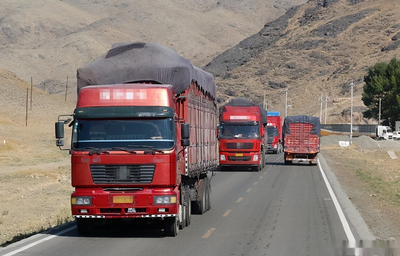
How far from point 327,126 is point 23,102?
51.6 meters

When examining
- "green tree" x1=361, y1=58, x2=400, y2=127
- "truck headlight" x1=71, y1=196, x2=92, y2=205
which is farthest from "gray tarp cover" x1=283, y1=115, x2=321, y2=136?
"green tree" x1=361, y1=58, x2=400, y2=127

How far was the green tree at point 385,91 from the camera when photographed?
109m

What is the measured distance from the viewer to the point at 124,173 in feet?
44.0

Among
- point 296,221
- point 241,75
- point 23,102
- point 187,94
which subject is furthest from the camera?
point 241,75

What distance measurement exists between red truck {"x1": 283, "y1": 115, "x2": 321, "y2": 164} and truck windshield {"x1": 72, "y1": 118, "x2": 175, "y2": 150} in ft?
104

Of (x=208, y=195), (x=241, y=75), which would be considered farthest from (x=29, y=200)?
(x=241, y=75)

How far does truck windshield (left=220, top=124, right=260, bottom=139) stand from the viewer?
38.3 m

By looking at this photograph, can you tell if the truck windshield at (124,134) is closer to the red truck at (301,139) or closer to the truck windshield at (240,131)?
the truck windshield at (240,131)

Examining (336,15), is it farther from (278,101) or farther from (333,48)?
(278,101)

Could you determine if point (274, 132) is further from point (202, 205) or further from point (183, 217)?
point (183, 217)

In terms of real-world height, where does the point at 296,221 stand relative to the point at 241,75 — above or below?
below

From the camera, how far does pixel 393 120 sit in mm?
111625

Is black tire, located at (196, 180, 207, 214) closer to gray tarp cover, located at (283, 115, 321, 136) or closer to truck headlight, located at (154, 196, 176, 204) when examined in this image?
truck headlight, located at (154, 196, 176, 204)

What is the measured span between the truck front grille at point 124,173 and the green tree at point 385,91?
96.9 metres
